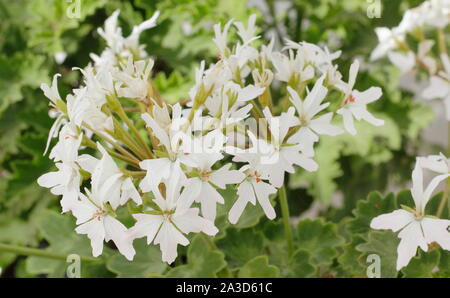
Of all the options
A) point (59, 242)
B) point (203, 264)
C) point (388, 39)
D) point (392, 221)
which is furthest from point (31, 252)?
point (388, 39)

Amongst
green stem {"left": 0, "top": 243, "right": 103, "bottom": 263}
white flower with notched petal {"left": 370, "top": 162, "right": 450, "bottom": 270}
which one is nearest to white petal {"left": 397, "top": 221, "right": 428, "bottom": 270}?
white flower with notched petal {"left": 370, "top": 162, "right": 450, "bottom": 270}

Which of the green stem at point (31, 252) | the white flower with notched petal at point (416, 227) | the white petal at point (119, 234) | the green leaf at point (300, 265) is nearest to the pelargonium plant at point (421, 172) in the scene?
the white flower with notched petal at point (416, 227)

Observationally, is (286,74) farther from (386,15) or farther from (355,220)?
(386,15)

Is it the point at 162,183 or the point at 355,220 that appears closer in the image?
the point at 162,183

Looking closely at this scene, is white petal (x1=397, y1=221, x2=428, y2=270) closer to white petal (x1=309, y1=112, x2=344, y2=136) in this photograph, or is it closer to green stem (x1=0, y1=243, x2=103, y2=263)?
white petal (x1=309, y1=112, x2=344, y2=136)

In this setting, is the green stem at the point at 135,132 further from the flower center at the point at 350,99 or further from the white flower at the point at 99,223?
the flower center at the point at 350,99

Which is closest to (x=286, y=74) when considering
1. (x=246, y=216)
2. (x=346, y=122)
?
(x=346, y=122)

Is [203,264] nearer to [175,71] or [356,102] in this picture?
[356,102]
